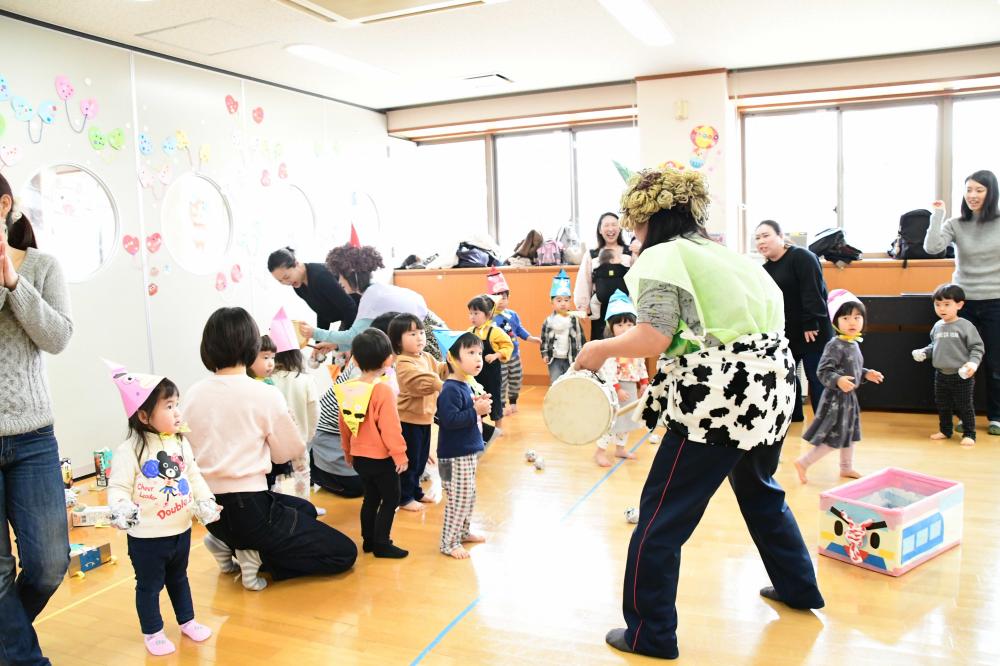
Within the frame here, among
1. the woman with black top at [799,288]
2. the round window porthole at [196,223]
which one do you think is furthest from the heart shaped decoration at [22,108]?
the woman with black top at [799,288]

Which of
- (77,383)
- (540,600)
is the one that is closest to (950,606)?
(540,600)

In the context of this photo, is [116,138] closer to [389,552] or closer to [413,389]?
[413,389]

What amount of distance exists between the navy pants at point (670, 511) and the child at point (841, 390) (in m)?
1.86

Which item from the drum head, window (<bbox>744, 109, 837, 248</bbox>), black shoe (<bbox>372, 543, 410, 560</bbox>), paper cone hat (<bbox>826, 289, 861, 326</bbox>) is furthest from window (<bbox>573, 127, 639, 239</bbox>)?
the drum head

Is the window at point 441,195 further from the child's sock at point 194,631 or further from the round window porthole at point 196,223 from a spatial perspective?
the child's sock at point 194,631

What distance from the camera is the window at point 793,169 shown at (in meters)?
7.73

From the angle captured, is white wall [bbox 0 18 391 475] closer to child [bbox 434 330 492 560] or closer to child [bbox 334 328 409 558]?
child [bbox 334 328 409 558]

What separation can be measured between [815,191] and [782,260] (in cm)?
280

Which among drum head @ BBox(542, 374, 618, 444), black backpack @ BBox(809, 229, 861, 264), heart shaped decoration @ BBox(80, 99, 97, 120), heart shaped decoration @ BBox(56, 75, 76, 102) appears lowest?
drum head @ BBox(542, 374, 618, 444)

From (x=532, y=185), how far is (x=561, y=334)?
11.2 ft

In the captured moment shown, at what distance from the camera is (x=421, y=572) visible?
3.51m

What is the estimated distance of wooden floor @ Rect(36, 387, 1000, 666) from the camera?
2.76 metres

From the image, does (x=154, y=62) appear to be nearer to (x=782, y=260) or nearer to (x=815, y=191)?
(x=782, y=260)

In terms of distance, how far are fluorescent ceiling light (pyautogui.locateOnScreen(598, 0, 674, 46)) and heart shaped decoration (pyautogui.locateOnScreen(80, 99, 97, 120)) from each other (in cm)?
348
